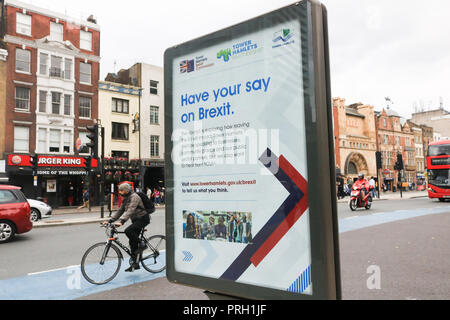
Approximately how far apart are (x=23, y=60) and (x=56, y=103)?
12.9ft

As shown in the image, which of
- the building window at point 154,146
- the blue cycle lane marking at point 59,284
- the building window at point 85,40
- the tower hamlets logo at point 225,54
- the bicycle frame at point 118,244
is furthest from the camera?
the building window at point 154,146

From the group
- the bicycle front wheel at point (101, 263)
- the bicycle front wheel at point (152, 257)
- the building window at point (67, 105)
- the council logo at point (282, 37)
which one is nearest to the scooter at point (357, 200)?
the bicycle front wheel at point (152, 257)

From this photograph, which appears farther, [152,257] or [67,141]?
[67,141]

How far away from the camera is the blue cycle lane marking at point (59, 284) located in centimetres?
484

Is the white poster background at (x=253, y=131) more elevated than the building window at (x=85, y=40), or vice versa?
the building window at (x=85, y=40)

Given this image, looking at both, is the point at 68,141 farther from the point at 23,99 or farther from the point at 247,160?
the point at 247,160

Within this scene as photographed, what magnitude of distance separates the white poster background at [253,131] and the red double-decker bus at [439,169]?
2545cm

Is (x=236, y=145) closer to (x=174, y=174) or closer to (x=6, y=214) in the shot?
(x=174, y=174)

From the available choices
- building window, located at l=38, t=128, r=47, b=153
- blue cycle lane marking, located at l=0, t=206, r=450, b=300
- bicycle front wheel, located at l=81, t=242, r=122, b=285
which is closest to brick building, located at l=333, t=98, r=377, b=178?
building window, located at l=38, t=128, r=47, b=153

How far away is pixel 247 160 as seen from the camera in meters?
2.05

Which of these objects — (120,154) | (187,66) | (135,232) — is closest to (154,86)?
(120,154)

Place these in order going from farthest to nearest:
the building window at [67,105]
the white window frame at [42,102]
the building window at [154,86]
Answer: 1. the building window at [154,86]
2. the building window at [67,105]
3. the white window frame at [42,102]

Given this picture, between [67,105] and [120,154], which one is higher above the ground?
[67,105]

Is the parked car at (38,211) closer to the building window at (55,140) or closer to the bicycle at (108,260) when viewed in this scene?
the bicycle at (108,260)
